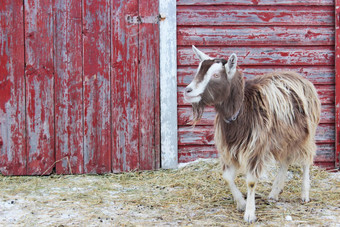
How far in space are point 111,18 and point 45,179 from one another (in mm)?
2243

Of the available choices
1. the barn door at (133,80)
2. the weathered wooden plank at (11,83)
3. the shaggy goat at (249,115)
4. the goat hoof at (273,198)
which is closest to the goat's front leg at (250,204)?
the shaggy goat at (249,115)

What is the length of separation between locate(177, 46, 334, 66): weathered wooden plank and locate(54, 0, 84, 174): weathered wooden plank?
4.51 feet

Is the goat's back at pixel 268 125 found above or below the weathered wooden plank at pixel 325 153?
above

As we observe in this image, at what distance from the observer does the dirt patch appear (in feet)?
11.7

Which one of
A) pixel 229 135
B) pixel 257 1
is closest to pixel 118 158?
pixel 229 135

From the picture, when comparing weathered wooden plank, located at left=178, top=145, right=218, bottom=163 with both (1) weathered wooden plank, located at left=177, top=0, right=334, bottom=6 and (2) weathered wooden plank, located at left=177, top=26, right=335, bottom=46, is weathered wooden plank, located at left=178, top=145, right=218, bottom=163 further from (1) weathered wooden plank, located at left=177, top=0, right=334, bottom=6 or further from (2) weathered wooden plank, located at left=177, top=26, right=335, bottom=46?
(1) weathered wooden plank, located at left=177, top=0, right=334, bottom=6

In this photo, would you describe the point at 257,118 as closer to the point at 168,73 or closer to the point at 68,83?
the point at 168,73

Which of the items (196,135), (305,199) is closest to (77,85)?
(196,135)

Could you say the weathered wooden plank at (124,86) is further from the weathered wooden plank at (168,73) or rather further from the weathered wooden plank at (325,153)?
the weathered wooden plank at (325,153)

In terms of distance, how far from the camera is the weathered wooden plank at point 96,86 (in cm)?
520

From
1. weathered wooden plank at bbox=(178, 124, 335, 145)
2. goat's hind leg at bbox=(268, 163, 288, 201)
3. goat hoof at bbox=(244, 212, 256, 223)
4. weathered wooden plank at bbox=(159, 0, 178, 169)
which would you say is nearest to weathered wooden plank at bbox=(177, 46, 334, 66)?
weathered wooden plank at bbox=(159, 0, 178, 169)

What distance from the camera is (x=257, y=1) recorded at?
5383 millimetres

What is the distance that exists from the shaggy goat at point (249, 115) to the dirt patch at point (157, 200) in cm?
37

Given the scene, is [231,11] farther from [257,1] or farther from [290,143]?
[290,143]
